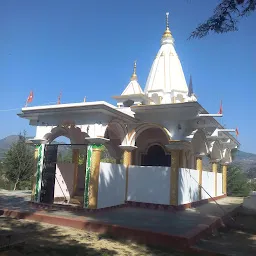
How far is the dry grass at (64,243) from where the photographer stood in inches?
235

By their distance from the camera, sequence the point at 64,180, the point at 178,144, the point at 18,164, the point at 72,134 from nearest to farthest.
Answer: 1. the point at 178,144
2. the point at 64,180
3. the point at 72,134
4. the point at 18,164

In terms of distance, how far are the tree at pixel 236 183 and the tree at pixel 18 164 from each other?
16767 mm

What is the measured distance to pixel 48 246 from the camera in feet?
20.7

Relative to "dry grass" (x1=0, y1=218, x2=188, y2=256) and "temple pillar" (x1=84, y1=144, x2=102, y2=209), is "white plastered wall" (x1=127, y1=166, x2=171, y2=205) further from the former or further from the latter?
"dry grass" (x1=0, y1=218, x2=188, y2=256)

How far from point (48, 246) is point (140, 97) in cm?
947

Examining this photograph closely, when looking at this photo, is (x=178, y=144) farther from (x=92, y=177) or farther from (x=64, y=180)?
(x=64, y=180)

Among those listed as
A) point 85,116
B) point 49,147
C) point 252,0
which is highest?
point 252,0

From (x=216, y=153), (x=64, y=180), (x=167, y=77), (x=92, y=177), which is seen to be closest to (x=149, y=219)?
(x=92, y=177)

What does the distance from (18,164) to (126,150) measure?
1182 centimetres

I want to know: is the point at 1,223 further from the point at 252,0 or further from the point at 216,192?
the point at 216,192

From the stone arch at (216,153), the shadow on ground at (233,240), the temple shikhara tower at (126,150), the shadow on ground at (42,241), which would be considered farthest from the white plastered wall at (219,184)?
the shadow on ground at (42,241)

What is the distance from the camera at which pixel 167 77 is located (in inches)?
627

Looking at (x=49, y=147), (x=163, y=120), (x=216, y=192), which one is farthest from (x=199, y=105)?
(x=216, y=192)

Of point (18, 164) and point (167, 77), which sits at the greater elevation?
point (167, 77)
